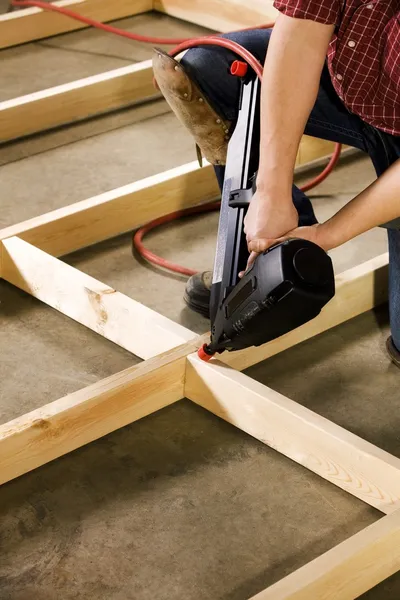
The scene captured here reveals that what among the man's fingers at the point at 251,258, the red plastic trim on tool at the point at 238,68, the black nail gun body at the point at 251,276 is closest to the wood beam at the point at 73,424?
the black nail gun body at the point at 251,276

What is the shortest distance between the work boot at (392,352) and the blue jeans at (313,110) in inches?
0.8

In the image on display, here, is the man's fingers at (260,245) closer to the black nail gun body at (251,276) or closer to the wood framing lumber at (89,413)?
the black nail gun body at (251,276)

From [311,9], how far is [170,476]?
975mm

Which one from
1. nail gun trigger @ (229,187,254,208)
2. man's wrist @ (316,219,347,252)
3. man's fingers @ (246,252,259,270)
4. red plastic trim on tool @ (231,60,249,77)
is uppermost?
red plastic trim on tool @ (231,60,249,77)

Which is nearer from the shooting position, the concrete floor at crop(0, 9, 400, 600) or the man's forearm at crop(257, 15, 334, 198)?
the concrete floor at crop(0, 9, 400, 600)

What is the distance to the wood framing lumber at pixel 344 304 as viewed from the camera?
7.52ft

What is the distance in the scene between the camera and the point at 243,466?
6.56 feet

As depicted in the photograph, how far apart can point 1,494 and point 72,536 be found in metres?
0.20

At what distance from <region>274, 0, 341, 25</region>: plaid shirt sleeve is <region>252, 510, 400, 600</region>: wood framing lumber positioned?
95 centimetres

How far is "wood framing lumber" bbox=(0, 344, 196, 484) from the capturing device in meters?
1.89

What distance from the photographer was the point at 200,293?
8.18ft

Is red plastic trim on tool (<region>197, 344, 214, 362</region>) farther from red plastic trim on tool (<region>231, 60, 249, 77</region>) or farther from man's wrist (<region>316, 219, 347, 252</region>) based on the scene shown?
red plastic trim on tool (<region>231, 60, 249, 77</region>)

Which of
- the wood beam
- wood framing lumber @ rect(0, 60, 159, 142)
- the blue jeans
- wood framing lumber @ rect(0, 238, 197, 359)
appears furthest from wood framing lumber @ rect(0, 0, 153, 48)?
the wood beam

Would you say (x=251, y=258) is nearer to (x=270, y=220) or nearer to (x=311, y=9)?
(x=270, y=220)
